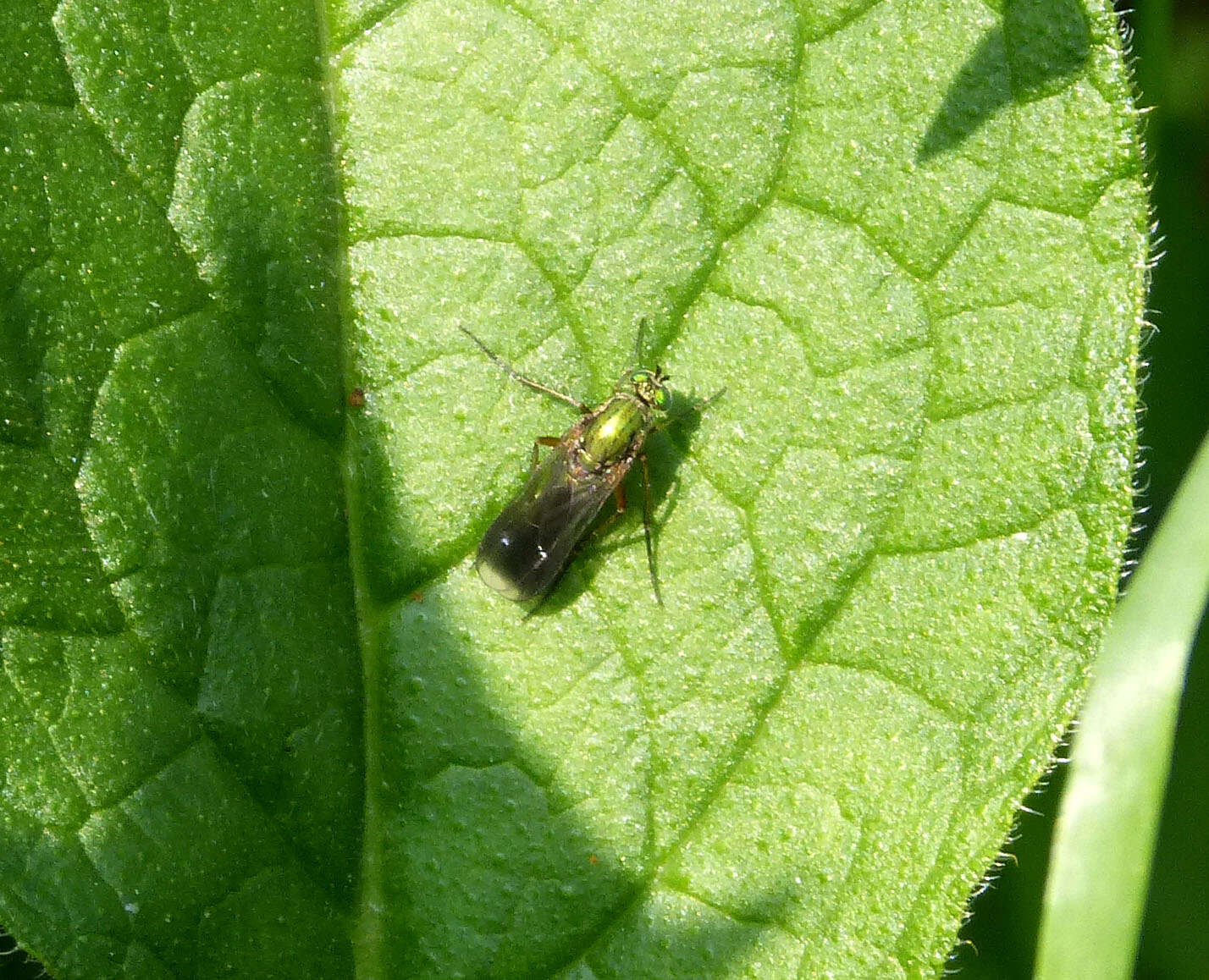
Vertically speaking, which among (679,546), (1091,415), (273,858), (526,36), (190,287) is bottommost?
(273,858)

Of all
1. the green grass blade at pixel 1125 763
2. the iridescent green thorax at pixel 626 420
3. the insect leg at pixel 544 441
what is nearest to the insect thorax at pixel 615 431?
the iridescent green thorax at pixel 626 420

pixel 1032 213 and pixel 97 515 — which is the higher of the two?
pixel 1032 213

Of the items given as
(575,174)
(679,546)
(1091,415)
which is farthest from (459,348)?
(1091,415)

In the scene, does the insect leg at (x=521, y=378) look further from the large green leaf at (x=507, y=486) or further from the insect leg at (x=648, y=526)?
the insect leg at (x=648, y=526)

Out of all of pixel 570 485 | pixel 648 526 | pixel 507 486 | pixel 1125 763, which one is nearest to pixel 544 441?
pixel 507 486

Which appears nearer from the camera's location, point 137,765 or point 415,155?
point 137,765

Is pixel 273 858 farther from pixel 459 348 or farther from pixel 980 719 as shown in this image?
pixel 980 719
